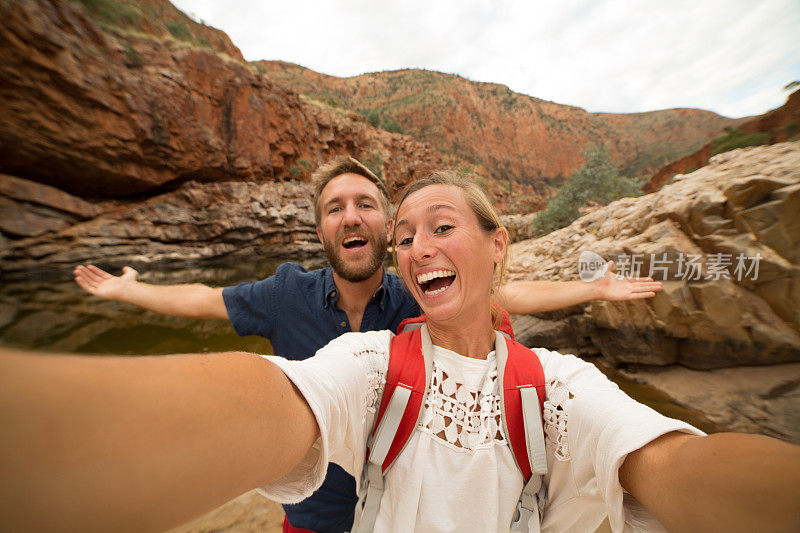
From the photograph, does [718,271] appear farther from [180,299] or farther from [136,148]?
[136,148]

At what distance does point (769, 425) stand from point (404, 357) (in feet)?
11.9

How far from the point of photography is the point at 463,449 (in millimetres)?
990

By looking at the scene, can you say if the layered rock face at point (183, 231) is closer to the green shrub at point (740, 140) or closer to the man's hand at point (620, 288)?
the man's hand at point (620, 288)

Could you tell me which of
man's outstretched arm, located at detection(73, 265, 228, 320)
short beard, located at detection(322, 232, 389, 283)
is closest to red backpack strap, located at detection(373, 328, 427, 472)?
short beard, located at detection(322, 232, 389, 283)

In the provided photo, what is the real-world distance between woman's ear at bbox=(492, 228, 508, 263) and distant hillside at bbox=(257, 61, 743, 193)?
36046 mm

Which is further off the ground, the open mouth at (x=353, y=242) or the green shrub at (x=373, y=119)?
the green shrub at (x=373, y=119)

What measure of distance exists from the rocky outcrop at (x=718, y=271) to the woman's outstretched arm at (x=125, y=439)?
4.08m

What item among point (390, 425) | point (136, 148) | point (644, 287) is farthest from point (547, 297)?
point (136, 148)

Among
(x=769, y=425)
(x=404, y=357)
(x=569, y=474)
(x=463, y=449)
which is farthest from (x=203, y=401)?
(x=769, y=425)

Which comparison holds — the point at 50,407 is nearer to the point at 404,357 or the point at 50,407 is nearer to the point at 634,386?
Answer: the point at 404,357

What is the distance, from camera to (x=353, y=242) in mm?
2188

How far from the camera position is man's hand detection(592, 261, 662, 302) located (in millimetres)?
2203

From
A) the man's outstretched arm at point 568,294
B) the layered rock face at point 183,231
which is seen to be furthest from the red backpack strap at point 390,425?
the layered rock face at point 183,231

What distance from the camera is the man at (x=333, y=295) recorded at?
5.32 feet
